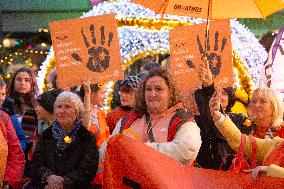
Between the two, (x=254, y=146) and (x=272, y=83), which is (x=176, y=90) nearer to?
(x=254, y=146)

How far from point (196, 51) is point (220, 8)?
58 cm

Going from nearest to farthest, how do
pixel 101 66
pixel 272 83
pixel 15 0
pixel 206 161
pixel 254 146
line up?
pixel 254 146 → pixel 206 161 → pixel 101 66 → pixel 272 83 → pixel 15 0

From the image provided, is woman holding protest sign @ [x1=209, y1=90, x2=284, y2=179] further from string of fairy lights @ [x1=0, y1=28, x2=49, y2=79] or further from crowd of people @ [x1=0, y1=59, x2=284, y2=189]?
string of fairy lights @ [x1=0, y1=28, x2=49, y2=79]

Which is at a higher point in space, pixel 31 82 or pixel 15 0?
pixel 15 0

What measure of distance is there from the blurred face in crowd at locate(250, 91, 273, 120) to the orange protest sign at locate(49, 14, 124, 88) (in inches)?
56.5

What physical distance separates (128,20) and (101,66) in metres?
4.38

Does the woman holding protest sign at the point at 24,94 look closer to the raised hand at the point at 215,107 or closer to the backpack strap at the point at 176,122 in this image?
the backpack strap at the point at 176,122

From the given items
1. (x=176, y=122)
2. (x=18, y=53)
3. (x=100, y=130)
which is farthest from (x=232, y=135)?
(x=18, y=53)

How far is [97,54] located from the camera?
676 cm

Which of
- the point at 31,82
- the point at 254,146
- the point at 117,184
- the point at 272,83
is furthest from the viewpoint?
the point at 272,83

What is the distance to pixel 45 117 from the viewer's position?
714 centimetres

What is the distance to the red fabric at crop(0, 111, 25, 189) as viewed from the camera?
6297 millimetres

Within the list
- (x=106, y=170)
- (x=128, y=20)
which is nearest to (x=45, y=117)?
(x=106, y=170)

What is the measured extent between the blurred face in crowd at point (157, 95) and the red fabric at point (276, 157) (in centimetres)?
104
